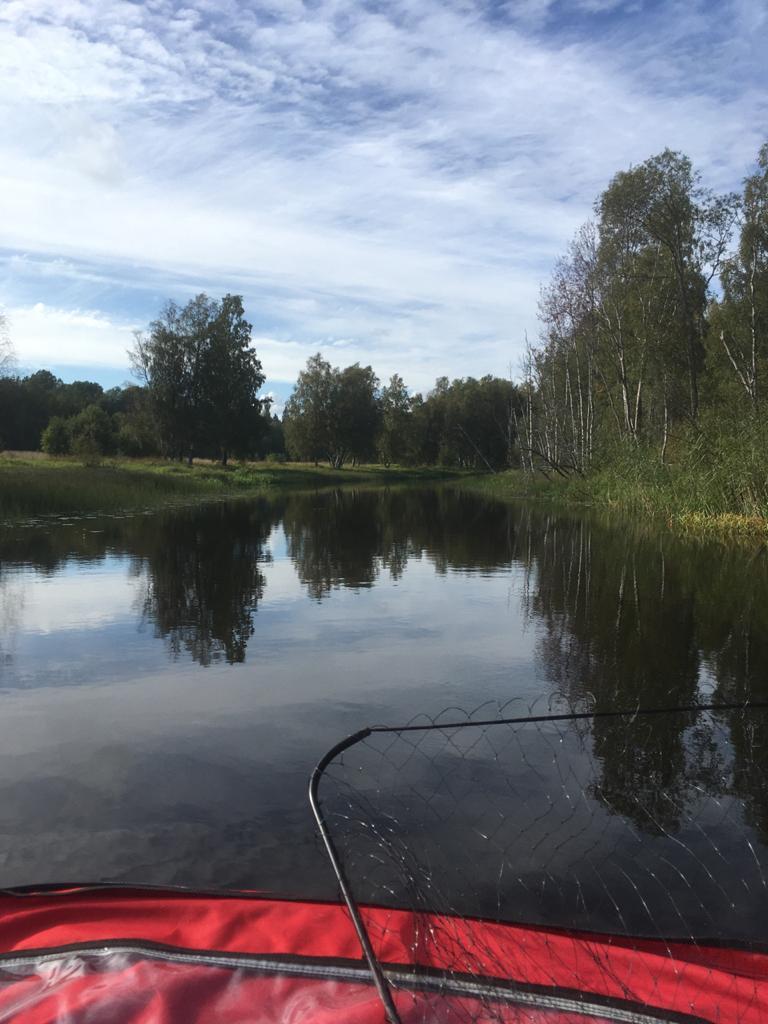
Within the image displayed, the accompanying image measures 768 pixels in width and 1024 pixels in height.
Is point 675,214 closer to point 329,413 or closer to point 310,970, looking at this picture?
point 310,970

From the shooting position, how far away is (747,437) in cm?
1883

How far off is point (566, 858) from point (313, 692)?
3.19 meters

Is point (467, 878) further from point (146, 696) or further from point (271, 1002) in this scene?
point (146, 696)

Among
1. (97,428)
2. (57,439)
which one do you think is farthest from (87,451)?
(57,439)

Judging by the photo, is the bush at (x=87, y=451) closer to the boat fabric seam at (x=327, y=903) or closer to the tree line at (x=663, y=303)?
the tree line at (x=663, y=303)

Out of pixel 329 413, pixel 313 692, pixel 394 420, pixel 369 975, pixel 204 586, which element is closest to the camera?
pixel 369 975

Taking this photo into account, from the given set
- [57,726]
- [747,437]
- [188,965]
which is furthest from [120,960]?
[747,437]

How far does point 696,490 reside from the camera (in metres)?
21.0

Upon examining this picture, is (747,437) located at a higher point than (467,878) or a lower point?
higher

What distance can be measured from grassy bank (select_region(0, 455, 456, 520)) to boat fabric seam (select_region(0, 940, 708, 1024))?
23.0m

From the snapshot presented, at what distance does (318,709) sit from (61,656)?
310 centimetres

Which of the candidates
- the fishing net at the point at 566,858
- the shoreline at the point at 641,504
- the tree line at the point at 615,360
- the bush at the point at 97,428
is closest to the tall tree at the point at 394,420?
the tree line at the point at 615,360

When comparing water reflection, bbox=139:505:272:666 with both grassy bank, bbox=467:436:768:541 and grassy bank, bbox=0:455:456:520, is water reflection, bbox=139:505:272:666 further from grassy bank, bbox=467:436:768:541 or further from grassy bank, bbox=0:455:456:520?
grassy bank, bbox=467:436:768:541

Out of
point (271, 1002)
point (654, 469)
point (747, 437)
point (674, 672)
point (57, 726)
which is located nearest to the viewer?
point (271, 1002)
